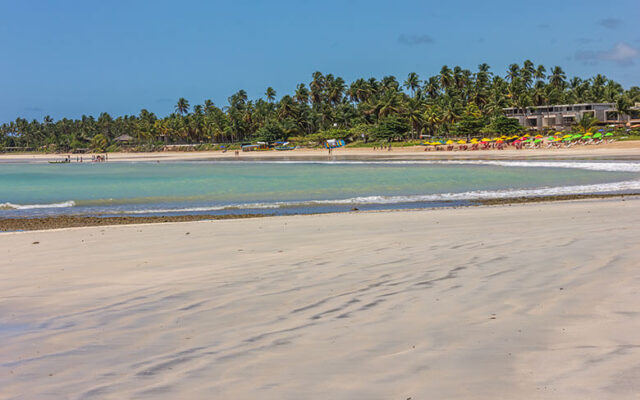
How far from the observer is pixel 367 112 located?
108 metres

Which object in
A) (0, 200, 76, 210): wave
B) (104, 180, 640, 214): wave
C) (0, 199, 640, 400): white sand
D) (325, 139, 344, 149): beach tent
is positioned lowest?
(104, 180, 640, 214): wave

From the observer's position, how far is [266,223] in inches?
520

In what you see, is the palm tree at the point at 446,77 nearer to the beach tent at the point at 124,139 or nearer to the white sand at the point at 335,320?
the beach tent at the point at 124,139

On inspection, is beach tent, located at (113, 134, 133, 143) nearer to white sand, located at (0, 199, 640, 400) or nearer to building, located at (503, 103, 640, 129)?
building, located at (503, 103, 640, 129)

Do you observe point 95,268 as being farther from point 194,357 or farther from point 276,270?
point 194,357

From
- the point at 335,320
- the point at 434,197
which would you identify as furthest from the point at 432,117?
the point at 335,320

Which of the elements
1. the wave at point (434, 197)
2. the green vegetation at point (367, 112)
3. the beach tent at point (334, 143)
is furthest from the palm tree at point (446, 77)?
the wave at point (434, 197)

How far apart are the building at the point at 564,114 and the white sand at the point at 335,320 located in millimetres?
89160

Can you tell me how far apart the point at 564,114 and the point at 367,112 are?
3521 cm

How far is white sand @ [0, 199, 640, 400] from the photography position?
339cm

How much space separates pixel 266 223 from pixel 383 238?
432 cm

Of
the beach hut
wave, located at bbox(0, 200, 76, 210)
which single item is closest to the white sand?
wave, located at bbox(0, 200, 76, 210)

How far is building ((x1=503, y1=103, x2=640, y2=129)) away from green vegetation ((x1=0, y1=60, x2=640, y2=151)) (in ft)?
6.94

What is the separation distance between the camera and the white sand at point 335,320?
11.1 feet
